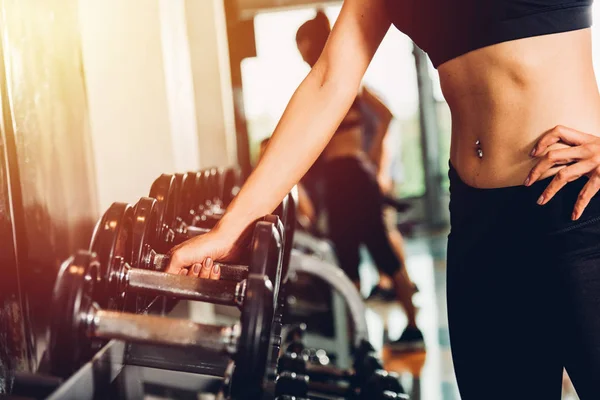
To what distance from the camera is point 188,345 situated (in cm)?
71

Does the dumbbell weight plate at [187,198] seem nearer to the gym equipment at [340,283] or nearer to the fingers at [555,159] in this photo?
the fingers at [555,159]

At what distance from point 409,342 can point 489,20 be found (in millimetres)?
Result: 2464

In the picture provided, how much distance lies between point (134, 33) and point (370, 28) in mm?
788

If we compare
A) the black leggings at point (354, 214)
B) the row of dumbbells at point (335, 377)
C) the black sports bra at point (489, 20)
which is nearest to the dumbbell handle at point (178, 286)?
the black sports bra at point (489, 20)

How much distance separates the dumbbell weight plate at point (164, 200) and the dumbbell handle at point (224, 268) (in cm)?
9

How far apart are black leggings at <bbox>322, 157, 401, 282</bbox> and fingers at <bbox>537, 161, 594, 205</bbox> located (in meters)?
2.62

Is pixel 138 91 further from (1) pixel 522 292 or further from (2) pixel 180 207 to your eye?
(1) pixel 522 292

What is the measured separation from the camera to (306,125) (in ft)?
3.33

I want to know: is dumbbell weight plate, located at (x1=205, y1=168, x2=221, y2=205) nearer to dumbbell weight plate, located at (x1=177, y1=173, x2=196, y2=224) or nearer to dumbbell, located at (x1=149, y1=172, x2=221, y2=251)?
dumbbell, located at (x1=149, y1=172, x2=221, y2=251)

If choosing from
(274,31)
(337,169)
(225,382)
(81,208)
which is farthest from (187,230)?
(274,31)

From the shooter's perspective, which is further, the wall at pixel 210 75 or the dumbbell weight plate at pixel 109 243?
the wall at pixel 210 75

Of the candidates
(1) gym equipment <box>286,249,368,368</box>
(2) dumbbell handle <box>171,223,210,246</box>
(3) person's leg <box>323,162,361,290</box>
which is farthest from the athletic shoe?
(2) dumbbell handle <box>171,223,210,246</box>

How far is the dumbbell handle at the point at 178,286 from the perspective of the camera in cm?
82

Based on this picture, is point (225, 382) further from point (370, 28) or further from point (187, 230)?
point (370, 28)
